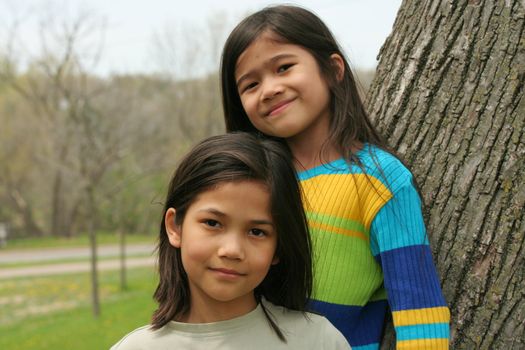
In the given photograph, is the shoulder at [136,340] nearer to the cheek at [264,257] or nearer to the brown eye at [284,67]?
the cheek at [264,257]

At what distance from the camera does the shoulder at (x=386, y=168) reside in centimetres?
165

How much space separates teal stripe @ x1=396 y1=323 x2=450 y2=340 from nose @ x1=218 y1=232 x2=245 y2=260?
48cm

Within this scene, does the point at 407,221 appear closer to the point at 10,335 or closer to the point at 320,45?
the point at 320,45

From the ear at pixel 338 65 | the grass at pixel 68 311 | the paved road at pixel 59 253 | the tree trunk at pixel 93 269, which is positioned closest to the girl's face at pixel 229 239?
the ear at pixel 338 65

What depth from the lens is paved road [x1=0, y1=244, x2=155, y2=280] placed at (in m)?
15.0

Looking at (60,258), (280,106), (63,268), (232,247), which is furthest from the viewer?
(60,258)

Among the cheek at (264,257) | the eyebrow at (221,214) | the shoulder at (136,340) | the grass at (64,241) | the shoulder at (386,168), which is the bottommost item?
the grass at (64,241)

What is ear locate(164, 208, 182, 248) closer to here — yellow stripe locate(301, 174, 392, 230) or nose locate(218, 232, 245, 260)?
nose locate(218, 232, 245, 260)

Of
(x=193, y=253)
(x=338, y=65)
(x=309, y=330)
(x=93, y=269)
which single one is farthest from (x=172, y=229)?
(x=93, y=269)

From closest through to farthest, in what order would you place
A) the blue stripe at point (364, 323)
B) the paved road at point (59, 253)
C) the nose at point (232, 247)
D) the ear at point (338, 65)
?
the nose at point (232, 247), the blue stripe at point (364, 323), the ear at point (338, 65), the paved road at point (59, 253)

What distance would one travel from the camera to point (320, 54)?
184cm

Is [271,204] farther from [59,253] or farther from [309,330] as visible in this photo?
[59,253]

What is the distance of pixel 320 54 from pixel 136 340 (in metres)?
0.92

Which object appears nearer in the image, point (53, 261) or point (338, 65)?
point (338, 65)
